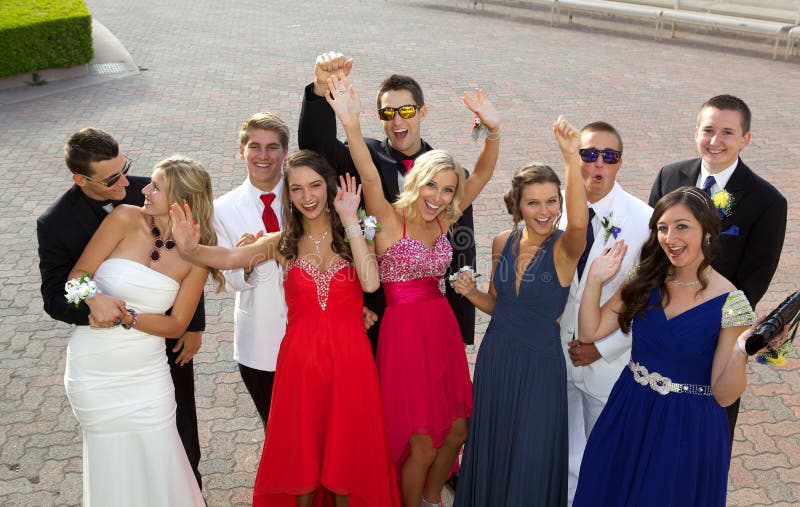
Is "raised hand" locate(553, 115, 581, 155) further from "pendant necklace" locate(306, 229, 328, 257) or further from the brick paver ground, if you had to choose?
the brick paver ground

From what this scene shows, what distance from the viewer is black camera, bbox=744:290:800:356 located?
2.97 meters

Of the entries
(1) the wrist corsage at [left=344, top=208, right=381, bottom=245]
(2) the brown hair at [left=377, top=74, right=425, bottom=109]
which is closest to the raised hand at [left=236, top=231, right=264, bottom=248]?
(1) the wrist corsage at [left=344, top=208, right=381, bottom=245]

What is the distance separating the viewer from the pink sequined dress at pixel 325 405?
155 inches

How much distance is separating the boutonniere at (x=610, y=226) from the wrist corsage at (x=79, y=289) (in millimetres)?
2725

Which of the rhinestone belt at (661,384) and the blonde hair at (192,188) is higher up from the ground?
the blonde hair at (192,188)

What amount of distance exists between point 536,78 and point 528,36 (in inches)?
154

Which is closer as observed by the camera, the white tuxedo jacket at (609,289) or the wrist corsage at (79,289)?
the wrist corsage at (79,289)

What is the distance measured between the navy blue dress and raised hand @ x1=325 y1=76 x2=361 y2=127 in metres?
1.16

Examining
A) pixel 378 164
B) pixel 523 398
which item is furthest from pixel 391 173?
pixel 523 398

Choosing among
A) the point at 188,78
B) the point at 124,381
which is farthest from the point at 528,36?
the point at 124,381

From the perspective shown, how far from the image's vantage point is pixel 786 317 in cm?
300

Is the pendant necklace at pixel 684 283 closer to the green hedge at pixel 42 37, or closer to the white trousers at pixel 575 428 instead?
the white trousers at pixel 575 428

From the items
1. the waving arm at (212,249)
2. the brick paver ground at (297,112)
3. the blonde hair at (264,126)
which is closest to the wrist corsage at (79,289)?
the waving arm at (212,249)

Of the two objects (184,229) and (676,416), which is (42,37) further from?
(676,416)
